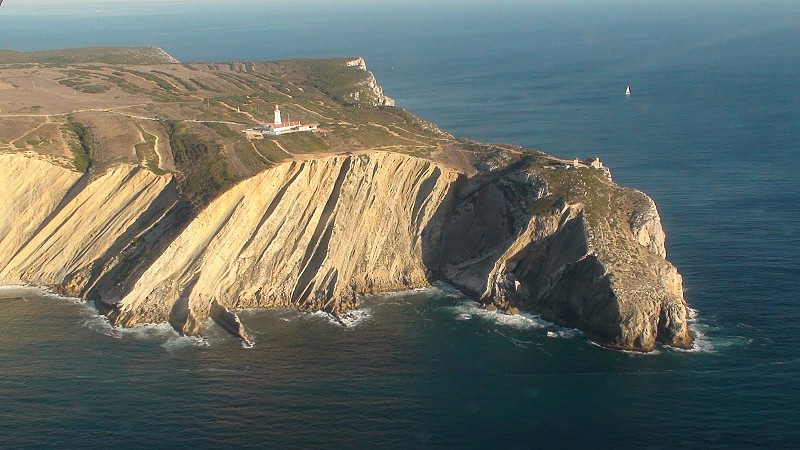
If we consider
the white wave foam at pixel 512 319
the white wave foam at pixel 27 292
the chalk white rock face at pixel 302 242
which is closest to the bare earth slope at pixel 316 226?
the chalk white rock face at pixel 302 242

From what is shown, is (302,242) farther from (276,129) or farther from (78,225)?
(78,225)

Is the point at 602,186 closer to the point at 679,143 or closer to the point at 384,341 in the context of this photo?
the point at 384,341

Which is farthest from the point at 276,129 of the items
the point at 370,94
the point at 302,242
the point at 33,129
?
the point at 370,94

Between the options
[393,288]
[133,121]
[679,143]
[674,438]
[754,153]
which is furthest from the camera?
[679,143]

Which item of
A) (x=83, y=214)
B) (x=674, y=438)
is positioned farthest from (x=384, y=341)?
(x=83, y=214)

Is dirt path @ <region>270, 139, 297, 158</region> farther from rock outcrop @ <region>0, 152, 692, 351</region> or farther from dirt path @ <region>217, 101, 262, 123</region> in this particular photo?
dirt path @ <region>217, 101, 262, 123</region>

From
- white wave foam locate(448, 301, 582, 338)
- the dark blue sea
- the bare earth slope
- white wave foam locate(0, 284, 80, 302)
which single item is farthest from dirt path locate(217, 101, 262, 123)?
white wave foam locate(448, 301, 582, 338)
